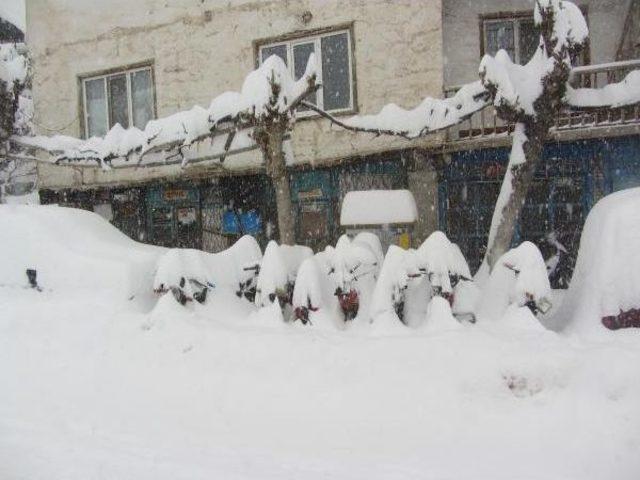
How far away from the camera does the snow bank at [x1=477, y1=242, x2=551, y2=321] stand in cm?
456

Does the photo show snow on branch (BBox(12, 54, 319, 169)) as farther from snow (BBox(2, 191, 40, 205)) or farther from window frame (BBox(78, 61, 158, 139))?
snow (BBox(2, 191, 40, 205))

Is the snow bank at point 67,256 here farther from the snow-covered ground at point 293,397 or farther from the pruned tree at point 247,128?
the pruned tree at point 247,128

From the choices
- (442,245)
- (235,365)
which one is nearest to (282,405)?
(235,365)

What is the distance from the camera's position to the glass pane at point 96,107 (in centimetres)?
1181

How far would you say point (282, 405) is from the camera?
3943 mm

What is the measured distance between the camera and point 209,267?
5562 millimetres

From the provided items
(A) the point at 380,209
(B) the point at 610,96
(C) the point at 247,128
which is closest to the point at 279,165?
(C) the point at 247,128

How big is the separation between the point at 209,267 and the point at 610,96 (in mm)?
4858

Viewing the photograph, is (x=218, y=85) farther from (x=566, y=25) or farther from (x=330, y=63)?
(x=566, y=25)

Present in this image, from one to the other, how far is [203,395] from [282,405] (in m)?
0.72

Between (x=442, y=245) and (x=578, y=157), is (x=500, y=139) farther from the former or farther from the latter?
(x=442, y=245)

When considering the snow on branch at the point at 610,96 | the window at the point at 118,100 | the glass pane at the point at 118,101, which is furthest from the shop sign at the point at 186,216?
the snow on branch at the point at 610,96

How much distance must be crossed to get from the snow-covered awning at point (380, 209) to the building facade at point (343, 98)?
3.32 metres

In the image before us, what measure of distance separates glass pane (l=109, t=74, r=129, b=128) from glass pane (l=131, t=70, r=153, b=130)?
0.24 meters
